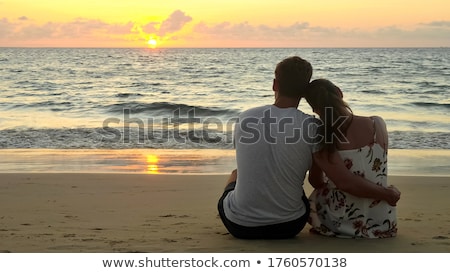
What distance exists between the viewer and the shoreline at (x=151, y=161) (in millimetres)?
8320

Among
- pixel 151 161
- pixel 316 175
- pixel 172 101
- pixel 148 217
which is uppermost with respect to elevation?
pixel 316 175

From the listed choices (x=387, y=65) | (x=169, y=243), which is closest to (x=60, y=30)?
(x=387, y=65)

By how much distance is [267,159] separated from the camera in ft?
12.2

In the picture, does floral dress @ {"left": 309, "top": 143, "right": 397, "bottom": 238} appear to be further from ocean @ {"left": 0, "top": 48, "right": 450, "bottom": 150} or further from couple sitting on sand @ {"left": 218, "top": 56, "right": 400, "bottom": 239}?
ocean @ {"left": 0, "top": 48, "right": 450, "bottom": 150}

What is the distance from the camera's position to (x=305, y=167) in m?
3.78

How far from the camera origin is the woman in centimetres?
365

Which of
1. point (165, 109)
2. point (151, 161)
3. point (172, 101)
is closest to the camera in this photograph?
point (151, 161)

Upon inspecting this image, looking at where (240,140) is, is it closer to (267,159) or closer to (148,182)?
(267,159)

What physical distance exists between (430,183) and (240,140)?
4.17 m

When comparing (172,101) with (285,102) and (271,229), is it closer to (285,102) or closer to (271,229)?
(271,229)

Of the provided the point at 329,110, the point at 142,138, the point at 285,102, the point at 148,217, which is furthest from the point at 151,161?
the point at 329,110

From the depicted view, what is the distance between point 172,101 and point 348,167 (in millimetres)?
19805

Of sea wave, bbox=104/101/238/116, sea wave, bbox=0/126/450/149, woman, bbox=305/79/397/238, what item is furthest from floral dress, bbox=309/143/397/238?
sea wave, bbox=104/101/238/116
